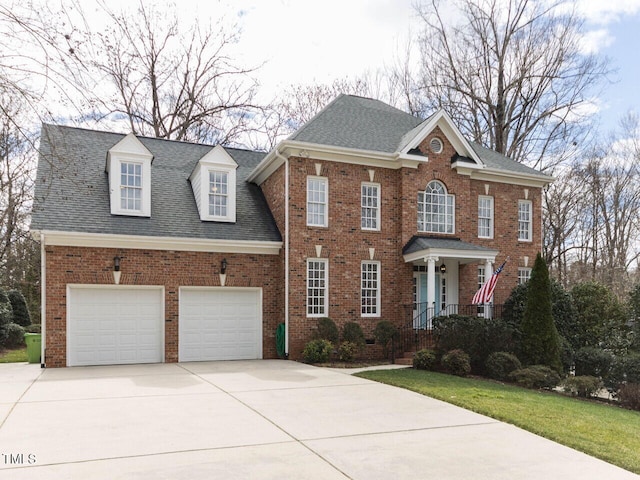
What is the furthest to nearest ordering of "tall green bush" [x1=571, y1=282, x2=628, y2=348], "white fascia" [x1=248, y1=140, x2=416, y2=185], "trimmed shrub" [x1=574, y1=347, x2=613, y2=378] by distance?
"white fascia" [x1=248, y1=140, x2=416, y2=185] < "tall green bush" [x1=571, y1=282, x2=628, y2=348] < "trimmed shrub" [x1=574, y1=347, x2=613, y2=378]

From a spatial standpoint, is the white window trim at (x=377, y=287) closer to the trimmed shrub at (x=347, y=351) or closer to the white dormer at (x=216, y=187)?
the trimmed shrub at (x=347, y=351)

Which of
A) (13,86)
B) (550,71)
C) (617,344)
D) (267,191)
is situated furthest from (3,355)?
(550,71)

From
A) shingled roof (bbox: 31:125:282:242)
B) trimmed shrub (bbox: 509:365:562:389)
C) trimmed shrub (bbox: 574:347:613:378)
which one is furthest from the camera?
shingled roof (bbox: 31:125:282:242)

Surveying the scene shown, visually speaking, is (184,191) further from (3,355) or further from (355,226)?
(3,355)

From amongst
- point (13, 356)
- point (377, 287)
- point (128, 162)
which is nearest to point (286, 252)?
point (377, 287)

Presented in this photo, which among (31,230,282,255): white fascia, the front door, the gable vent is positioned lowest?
the front door

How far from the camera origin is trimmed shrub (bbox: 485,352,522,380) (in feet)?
44.0

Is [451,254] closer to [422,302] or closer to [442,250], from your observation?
[442,250]

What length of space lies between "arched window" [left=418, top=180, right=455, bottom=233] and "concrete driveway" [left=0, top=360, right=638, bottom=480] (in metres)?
8.25

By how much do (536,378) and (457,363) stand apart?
1.85m

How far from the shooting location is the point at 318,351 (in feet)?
48.9

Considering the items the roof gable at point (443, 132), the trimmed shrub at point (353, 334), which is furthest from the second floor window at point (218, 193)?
the roof gable at point (443, 132)

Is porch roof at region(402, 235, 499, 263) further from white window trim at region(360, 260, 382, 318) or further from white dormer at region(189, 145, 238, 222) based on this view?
white dormer at region(189, 145, 238, 222)

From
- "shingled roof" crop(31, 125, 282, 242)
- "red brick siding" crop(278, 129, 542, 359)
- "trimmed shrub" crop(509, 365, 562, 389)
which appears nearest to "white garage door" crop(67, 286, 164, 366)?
"shingled roof" crop(31, 125, 282, 242)
